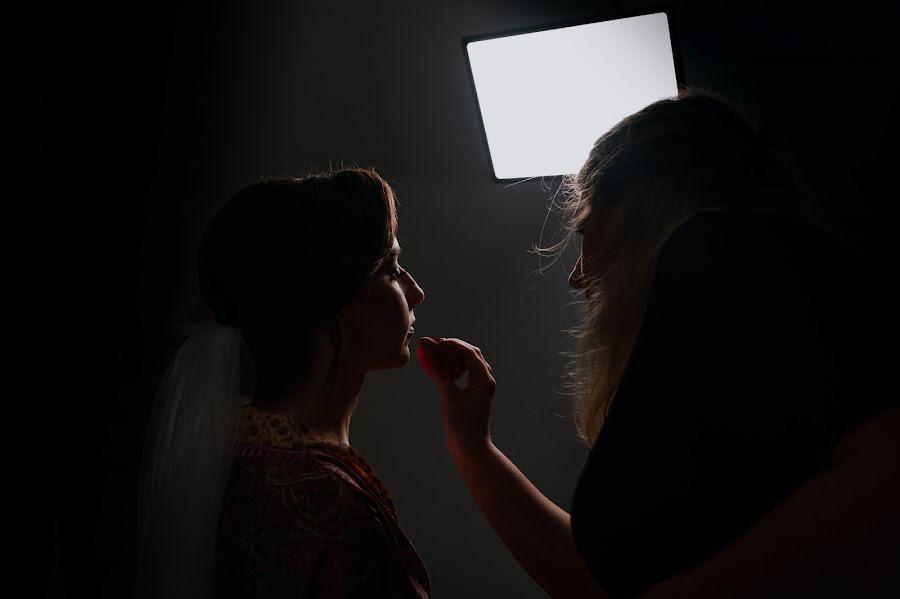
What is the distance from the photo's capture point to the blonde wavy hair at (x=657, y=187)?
673 mm

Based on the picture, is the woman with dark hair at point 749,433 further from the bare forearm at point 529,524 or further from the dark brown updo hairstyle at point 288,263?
the dark brown updo hairstyle at point 288,263

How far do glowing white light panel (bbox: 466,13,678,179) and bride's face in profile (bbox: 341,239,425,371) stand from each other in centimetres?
27

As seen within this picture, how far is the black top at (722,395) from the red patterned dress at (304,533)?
30 centimetres

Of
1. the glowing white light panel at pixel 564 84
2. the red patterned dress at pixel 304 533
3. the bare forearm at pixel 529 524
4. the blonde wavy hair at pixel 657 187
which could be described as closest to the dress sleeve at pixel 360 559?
the red patterned dress at pixel 304 533

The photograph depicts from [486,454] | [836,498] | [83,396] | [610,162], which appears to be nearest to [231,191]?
[83,396]

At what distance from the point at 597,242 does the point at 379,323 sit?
1.09 feet

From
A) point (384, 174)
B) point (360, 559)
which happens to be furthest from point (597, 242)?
point (384, 174)

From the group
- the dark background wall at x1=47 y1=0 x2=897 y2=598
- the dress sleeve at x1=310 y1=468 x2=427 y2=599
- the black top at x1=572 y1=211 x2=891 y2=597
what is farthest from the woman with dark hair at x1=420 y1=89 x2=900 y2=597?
the dress sleeve at x1=310 y1=468 x2=427 y2=599

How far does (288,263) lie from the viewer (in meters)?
0.92

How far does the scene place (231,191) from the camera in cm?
125

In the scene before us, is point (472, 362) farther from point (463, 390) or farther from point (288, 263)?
point (288, 263)

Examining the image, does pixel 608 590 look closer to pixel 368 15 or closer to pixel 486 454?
pixel 486 454

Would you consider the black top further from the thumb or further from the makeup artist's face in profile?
the thumb

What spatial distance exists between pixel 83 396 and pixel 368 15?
81 centimetres
